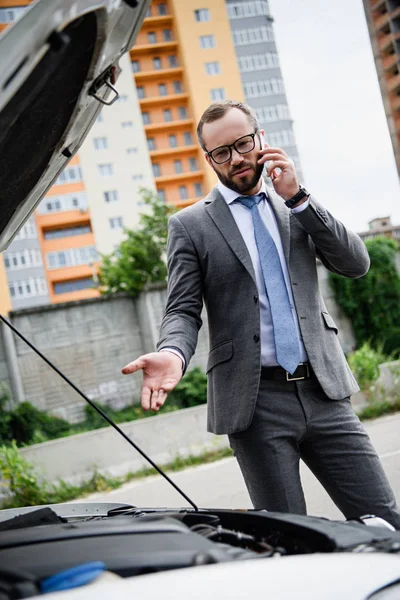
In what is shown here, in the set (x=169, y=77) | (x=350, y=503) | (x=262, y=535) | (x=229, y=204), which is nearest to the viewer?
(x=262, y=535)

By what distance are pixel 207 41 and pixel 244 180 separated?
52.2m

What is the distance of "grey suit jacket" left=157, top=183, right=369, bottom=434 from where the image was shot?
7.23 feet

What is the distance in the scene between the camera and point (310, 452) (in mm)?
2244

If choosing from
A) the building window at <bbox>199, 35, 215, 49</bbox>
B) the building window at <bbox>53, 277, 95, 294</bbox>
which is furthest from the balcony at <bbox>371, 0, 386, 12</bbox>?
the building window at <bbox>53, 277, 95, 294</bbox>

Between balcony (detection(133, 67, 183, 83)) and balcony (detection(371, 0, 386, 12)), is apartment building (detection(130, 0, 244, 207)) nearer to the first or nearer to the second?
balcony (detection(133, 67, 183, 83))

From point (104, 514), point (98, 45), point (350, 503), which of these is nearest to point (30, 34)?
point (98, 45)

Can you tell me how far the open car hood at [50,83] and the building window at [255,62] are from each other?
59.1 meters

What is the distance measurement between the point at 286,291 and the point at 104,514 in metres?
0.95

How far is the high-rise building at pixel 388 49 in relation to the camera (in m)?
53.3

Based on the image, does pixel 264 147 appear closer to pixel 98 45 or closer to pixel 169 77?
pixel 98 45

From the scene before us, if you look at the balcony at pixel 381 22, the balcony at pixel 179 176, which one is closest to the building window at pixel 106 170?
the balcony at pixel 179 176

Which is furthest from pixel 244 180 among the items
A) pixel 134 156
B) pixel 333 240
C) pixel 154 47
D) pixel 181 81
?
pixel 154 47

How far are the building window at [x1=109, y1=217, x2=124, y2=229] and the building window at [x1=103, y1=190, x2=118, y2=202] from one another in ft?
4.77

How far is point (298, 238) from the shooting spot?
2.36 m
